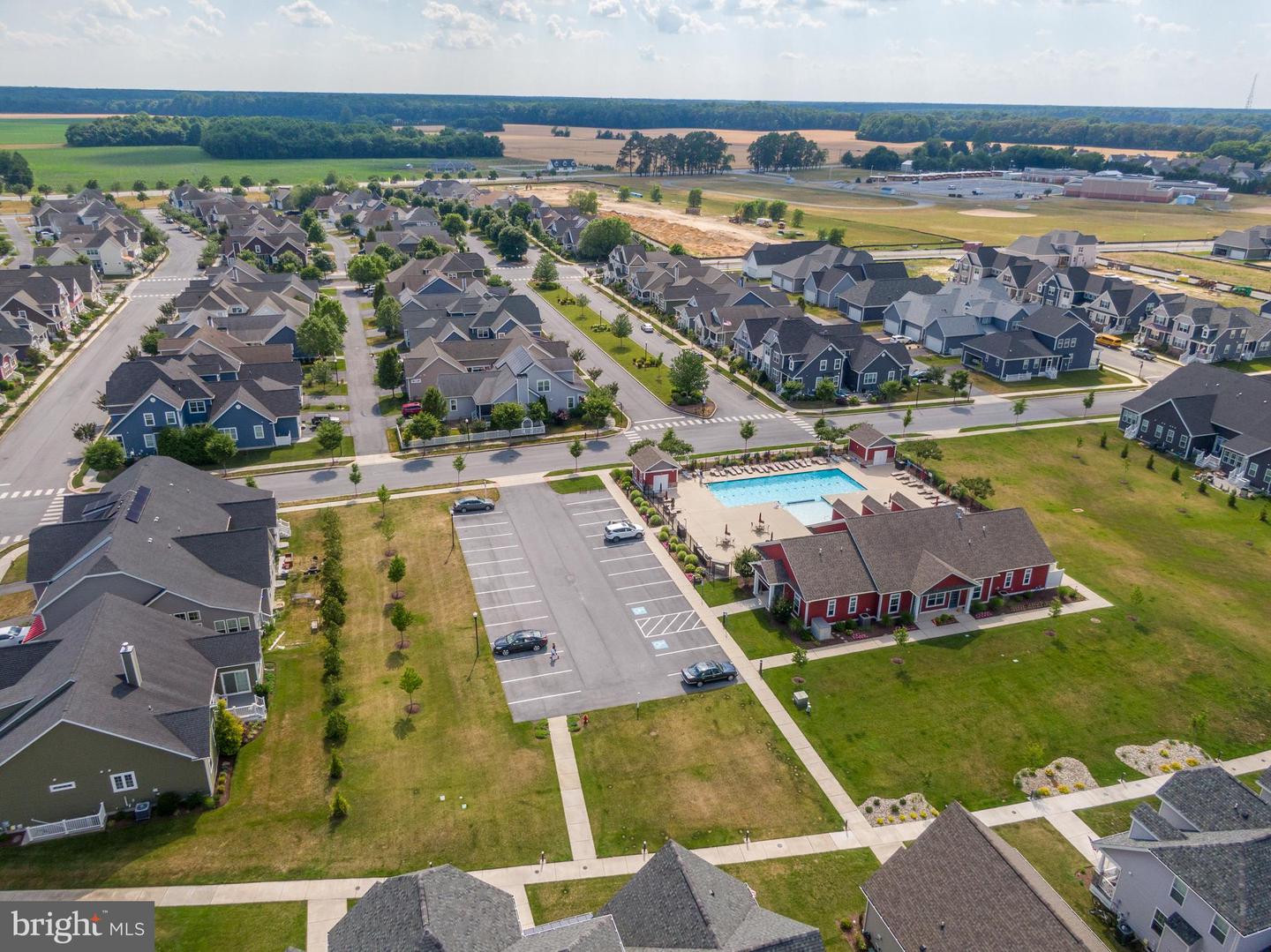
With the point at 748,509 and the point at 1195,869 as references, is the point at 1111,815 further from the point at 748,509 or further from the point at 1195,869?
the point at 748,509

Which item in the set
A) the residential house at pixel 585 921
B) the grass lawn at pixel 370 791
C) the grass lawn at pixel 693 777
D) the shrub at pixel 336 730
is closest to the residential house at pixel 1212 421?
the grass lawn at pixel 693 777

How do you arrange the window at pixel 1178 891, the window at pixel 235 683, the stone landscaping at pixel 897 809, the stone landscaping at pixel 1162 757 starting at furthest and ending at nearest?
the window at pixel 235 683
the stone landscaping at pixel 1162 757
the stone landscaping at pixel 897 809
the window at pixel 1178 891

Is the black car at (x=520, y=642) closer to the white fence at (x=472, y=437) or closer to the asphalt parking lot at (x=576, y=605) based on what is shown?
the asphalt parking lot at (x=576, y=605)

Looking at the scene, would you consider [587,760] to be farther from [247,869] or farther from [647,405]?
[647,405]

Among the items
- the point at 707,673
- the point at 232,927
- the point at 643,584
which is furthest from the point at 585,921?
the point at 643,584

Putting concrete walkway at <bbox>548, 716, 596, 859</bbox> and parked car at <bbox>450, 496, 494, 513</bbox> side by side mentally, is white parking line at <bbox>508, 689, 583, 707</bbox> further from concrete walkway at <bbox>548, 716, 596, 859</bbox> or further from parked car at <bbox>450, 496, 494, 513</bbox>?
parked car at <bbox>450, 496, 494, 513</bbox>

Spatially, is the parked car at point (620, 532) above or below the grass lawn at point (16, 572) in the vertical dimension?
above

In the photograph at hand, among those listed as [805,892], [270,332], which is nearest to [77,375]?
[270,332]
